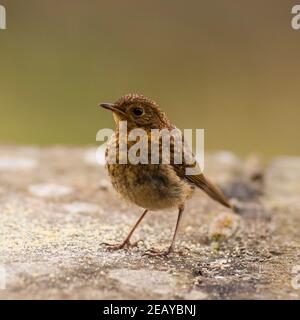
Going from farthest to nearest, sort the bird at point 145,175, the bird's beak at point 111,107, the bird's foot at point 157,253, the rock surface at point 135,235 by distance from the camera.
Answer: the bird's beak at point 111,107 → the bird at point 145,175 → the bird's foot at point 157,253 → the rock surface at point 135,235

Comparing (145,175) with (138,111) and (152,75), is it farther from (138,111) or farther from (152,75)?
(152,75)

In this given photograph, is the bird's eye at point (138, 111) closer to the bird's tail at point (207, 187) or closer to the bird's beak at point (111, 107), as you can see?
the bird's beak at point (111, 107)

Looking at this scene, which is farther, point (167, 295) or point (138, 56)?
point (138, 56)

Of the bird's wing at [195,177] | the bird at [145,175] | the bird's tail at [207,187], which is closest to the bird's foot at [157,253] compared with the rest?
the bird at [145,175]

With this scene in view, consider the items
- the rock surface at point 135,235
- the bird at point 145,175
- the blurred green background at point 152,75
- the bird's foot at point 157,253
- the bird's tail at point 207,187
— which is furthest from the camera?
the blurred green background at point 152,75

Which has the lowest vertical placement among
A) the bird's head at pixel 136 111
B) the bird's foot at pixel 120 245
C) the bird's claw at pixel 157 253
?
the bird's claw at pixel 157 253

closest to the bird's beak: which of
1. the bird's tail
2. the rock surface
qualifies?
the bird's tail

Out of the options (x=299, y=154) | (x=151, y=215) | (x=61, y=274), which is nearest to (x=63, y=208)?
(x=151, y=215)

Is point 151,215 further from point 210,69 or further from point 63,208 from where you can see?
point 210,69

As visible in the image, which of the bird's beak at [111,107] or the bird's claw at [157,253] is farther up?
the bird's beak at [111,107]
